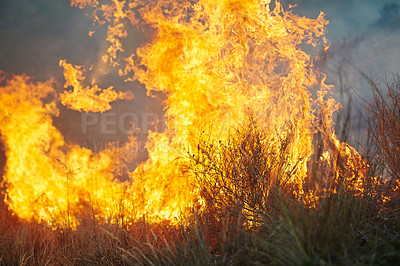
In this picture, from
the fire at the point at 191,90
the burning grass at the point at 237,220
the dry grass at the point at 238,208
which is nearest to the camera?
the burning grass at the point at 237,220

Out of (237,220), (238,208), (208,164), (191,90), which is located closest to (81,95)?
(191,90)

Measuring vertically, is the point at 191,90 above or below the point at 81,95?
below

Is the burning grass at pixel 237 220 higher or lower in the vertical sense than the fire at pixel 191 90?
lower

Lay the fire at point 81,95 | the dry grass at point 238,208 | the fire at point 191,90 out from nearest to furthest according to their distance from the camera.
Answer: the dry grass at point 238,208 < the fire at point 191,90 < the fire at point 81,95

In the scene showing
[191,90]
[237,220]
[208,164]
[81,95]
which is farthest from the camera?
[81,95]

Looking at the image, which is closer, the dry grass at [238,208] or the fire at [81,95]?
the dry grass at [238,208]

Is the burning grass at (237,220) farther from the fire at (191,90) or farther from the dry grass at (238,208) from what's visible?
the fire at (191,90)

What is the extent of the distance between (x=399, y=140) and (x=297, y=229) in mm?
2722

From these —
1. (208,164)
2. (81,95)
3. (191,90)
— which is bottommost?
(208,164)

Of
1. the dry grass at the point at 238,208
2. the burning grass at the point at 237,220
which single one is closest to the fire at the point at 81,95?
the burning grass at the point at 237,220

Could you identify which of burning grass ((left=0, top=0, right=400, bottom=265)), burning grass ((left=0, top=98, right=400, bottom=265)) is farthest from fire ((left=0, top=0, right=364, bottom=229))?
burning grass ((left=0, top=98, right=400, bottom=265))

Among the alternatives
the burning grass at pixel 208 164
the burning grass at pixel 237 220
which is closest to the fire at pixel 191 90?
the burning grass at pixel 208 164

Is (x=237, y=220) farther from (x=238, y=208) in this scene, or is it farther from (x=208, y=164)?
(x=208, y=164)

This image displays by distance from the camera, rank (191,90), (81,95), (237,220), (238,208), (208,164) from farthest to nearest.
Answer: (81,95)
(191,90)
(208,164)
(238,208)
(237,220)
